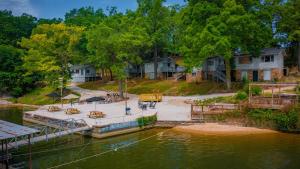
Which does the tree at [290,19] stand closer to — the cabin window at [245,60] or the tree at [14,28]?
the cabin window at [245,60]

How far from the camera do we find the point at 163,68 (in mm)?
78250

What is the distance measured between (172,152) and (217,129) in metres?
9.20

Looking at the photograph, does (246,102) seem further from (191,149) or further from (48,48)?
(48,48)

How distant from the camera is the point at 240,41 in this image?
50.9 metres

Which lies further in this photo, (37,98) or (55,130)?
(37,98)

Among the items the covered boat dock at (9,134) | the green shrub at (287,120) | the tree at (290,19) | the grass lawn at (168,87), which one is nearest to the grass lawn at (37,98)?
the grass lawn at (168,87)

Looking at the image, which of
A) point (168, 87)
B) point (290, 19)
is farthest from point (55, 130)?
point (290, 19)

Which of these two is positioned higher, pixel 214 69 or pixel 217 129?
pixel 214 69

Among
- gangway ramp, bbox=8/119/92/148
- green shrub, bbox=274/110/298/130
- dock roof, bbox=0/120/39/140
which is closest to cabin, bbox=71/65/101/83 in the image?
gangway ramp, bbox=8/119/92/148

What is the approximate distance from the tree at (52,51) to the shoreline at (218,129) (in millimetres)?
39369

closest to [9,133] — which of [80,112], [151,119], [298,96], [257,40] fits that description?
[151,119]

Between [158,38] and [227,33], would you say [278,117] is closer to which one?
[227,33]

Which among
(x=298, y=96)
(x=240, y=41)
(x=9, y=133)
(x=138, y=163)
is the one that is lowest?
(x=138, y=163)

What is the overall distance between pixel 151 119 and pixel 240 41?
21848 millimetres
